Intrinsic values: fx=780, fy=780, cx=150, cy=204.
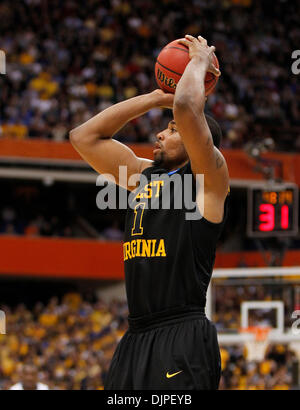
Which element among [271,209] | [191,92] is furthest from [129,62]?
[191,92]

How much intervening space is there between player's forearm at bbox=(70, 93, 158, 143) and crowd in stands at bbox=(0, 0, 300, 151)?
50.2 ft

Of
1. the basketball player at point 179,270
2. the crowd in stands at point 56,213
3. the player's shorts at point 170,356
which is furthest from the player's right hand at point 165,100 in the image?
the crowd in stands at point 56,213

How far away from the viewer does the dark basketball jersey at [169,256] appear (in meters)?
3.94

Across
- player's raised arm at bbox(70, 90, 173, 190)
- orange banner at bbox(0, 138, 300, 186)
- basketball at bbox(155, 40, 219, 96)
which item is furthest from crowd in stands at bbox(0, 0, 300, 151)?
basketball at bbox(155, 40, 219, 96)

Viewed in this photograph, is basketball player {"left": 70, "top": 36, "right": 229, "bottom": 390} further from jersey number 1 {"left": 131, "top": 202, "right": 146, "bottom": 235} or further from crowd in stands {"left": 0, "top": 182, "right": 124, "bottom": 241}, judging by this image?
crowd in stands {"left": 0, "top": 182, "right": 124, "bottom": 241}

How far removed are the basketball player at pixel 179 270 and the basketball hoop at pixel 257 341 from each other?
763 centimetres

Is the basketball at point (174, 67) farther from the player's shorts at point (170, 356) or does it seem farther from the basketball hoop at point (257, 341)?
the basketball hoop at point (257, 341)

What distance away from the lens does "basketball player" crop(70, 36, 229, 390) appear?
3822mm

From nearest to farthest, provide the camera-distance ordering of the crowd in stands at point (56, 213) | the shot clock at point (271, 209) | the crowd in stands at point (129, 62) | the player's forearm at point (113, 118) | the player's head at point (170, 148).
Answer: the player's head at point (170, 148) → the player's forearm at point (113, 118) → the shot clock at point (271, 209) → the crowd in stands at point (129, 62) → the crowd in stands at point (56, 213)

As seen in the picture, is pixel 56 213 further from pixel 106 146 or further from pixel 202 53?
pixel 202 53

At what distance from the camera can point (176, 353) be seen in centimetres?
383

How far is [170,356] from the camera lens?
383cm
